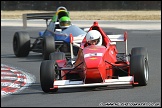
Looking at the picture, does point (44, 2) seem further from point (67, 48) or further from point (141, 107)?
point (141, 107)

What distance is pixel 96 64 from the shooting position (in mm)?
11734

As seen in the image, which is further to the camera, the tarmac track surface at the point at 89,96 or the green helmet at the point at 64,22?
the green helmet at the point at 64,22

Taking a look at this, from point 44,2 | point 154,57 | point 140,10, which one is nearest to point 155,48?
point 154,57

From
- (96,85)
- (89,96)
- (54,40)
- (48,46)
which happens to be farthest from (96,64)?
(54,40)

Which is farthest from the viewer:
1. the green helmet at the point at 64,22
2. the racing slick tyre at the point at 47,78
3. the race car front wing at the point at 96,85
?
the green helmet at the point at 64,22

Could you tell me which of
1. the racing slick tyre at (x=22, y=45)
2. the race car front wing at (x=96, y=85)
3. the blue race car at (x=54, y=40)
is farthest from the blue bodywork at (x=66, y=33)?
the race car front wing at (x=96, y=85)

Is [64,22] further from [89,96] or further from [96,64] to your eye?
[89,96]

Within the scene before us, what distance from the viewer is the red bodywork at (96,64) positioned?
11703mm

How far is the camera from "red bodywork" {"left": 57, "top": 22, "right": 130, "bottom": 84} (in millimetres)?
11703

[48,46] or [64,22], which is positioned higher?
[64,22]

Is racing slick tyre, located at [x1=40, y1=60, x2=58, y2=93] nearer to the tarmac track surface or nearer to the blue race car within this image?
the tarmac track surface

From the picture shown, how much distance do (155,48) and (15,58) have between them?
532cm

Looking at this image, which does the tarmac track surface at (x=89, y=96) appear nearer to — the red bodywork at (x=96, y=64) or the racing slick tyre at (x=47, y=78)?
the racing slick tyre at (x=47, y=78)

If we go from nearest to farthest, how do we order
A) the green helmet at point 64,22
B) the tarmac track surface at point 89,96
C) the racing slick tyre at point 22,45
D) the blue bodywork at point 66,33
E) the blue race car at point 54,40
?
1. the tarmac track surface at point 89,96
2. the blue race car at point 54,40
3. the blue bodywork at point 66,33
4. the racing slick tyre at point 22,45
5. the green helmet at point 64,22
